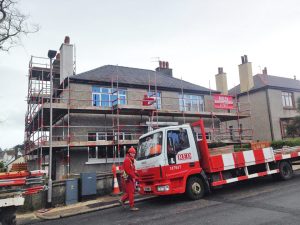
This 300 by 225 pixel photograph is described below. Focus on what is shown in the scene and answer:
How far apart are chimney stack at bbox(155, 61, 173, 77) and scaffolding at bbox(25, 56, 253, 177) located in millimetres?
5737

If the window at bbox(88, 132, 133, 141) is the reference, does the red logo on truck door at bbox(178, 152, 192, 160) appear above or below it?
below

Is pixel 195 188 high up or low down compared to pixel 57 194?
up

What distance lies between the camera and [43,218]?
943 cm

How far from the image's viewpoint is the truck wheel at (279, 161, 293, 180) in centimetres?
1258

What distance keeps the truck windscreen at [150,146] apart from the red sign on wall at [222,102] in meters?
11.9

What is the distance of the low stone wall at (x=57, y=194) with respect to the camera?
11.0 m

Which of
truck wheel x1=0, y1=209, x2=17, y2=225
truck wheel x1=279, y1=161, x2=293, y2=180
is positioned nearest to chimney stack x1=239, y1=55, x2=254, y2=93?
truck wheel x1=279, y1=161, x2=293, y2=180

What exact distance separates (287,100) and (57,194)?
2663cm

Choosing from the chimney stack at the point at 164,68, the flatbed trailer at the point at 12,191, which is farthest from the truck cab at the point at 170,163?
the chimney stack at the point at 164,68

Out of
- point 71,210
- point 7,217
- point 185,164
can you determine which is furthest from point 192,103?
point 7,217

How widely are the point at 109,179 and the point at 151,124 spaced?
276 inches

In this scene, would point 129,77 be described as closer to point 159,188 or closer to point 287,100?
point 159,188

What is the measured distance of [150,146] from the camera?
10.2 meters

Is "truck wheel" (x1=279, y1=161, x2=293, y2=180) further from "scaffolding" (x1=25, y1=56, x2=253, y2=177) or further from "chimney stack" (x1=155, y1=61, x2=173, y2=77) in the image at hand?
"chimney stack" (x1=155, y1=61, x2=173, y2=77)
